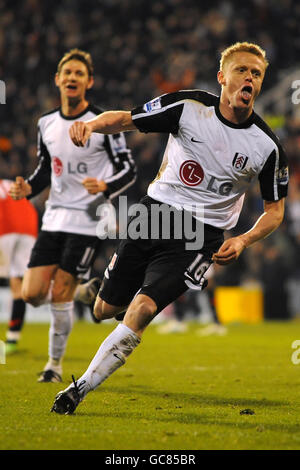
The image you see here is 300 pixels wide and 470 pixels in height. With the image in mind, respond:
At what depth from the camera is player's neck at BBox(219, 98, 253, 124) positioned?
17.5 feet

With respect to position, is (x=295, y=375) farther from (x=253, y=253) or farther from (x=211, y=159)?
(x=253, y=253)

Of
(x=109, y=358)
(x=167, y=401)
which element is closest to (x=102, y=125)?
(x=109, y=358)

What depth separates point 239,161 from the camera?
536cm

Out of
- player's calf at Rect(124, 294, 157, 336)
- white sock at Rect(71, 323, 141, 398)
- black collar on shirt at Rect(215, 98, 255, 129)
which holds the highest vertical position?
black collar on shirt at Rect(215, 98, 255, 129)

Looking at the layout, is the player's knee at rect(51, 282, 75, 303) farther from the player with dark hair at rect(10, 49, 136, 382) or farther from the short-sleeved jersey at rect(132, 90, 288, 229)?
the short-sleeved jersey at rect(132, 90, 288, 229)

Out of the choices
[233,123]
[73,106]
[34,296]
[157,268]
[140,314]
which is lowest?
[34,296]

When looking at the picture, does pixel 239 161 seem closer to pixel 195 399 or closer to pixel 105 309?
pixel 105 309

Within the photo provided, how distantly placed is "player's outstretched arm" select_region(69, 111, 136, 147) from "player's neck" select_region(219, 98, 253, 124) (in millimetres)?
620

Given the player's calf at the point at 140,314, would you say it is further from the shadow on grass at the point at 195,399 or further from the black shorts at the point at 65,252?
the black shorts at the point at 65,252

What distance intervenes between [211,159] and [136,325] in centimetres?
123

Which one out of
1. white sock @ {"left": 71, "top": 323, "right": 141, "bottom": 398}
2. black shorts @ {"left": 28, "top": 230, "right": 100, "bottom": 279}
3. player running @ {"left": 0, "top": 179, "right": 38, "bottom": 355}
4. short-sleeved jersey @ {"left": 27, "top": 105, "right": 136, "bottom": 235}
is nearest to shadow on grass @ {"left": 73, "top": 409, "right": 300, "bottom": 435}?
white sock @ {"left": 71, "top": 323, "right": 141, "bottom": 398}

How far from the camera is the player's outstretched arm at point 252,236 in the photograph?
4.91 metres

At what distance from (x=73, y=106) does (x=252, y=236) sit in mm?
2743

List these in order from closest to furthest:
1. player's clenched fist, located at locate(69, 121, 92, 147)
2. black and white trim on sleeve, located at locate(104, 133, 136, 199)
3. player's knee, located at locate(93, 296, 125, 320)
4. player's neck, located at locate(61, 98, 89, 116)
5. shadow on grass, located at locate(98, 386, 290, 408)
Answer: player's clenched fist, located at locate(69, 121, 92, 147) → player's knee, located at locate(93, 296, 125, 320) → shadow on grass, located at locate(98, 386, 290, 408) → black and white trim on sleeve, located at locate(104, 133, 136, 199) → player's neck, located at locate(61, 98, 89, 116)
